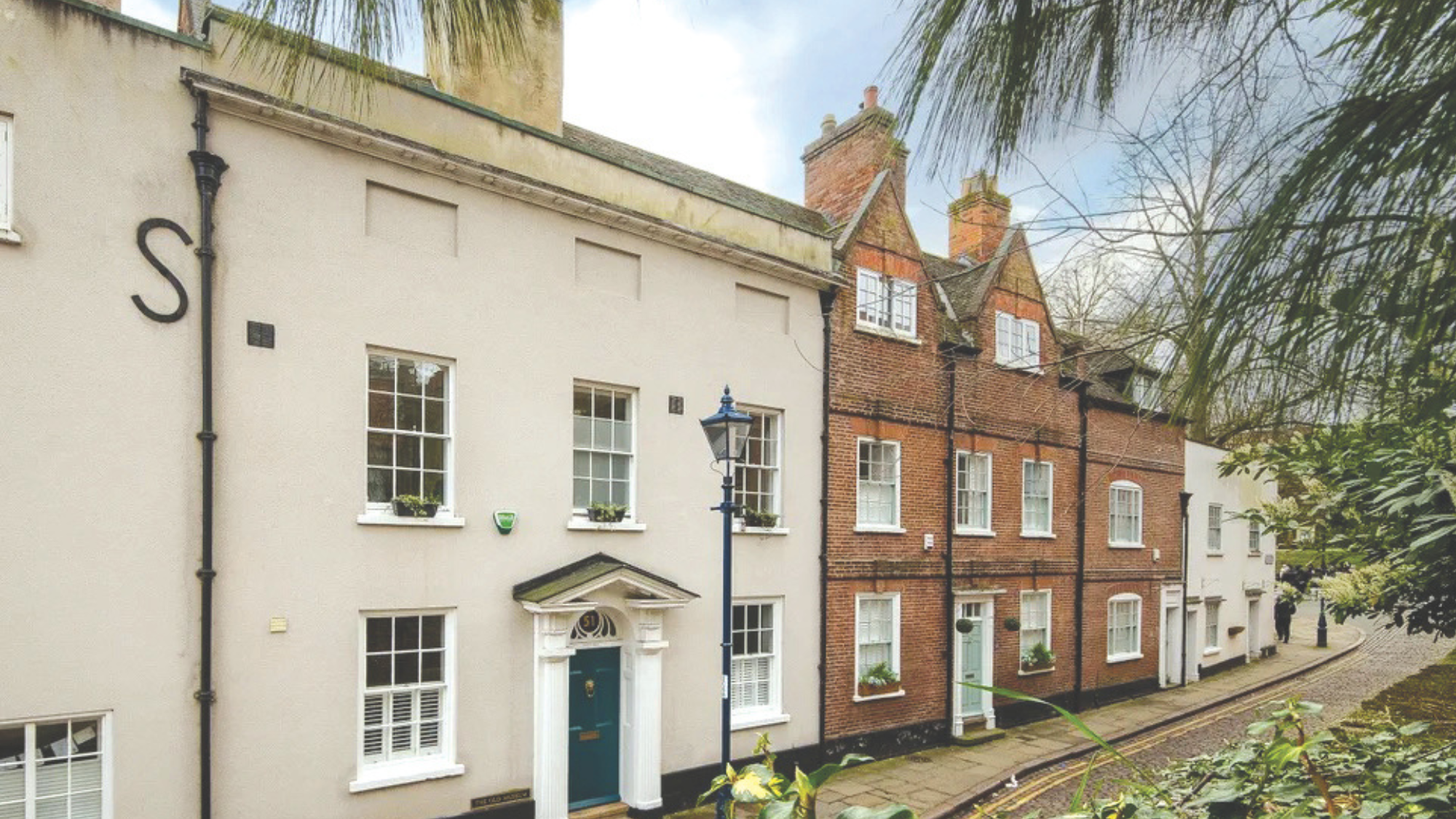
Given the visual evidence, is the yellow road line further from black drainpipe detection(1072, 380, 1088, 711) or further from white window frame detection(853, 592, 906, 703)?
white window frame detection(853, 592, 906, 703)

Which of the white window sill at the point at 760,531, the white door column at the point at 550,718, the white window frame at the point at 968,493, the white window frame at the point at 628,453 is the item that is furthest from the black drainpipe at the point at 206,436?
the white window frame at the point at 968,493

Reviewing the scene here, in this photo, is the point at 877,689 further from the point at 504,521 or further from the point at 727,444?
the point at 504,521

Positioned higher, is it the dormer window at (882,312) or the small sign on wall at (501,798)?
the dormer window at (882,312)

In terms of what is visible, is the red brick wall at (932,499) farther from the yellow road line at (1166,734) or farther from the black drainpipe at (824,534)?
the yellow road line at (1166,734)

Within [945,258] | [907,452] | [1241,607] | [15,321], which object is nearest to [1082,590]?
[907,452]

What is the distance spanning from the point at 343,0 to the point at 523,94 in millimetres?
9935

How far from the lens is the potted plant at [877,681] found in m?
13.4

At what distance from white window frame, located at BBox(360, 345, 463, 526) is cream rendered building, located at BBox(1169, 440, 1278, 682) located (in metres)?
19.3

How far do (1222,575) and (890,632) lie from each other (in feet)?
48.5

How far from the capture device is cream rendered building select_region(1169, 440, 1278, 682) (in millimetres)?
21828

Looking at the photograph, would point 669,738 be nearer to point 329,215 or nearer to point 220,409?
point 220,409

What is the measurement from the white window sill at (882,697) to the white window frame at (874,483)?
2.73 meters

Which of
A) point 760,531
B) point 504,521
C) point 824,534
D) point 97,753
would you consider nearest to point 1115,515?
point 824,534

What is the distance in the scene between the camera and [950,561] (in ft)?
48.8
